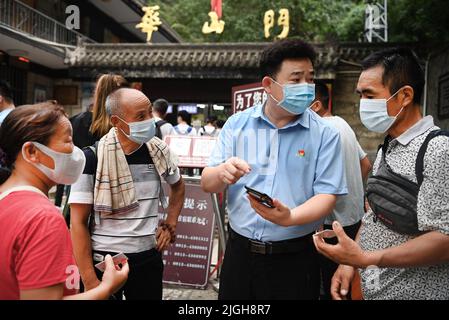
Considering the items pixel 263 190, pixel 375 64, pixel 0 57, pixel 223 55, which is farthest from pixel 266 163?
pixel 0 57

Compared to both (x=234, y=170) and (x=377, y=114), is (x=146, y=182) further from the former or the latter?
(x=377, y=114)

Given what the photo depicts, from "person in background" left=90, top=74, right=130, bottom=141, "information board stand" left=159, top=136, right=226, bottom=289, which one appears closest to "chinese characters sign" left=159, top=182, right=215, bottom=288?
"information board stand" left=159, top=136, right=226, bottom=289

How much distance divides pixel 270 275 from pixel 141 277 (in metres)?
0.75

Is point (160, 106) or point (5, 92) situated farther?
point (160, 106)

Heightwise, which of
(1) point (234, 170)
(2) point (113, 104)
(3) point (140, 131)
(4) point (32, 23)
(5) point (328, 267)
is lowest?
A: (5) point (328, 267)

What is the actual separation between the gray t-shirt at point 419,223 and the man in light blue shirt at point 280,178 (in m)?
0.30

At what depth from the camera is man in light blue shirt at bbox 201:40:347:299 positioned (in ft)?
6.31

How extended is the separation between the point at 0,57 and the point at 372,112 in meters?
10.4

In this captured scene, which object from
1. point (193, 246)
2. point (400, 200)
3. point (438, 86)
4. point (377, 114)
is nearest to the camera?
point (400, 200)

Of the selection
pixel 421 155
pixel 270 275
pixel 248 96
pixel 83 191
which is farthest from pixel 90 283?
pixel 248 96

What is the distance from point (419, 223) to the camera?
1434mm

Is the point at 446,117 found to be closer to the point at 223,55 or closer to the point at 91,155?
the point at 223,55

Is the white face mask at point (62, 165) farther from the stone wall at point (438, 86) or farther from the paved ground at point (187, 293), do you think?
the stone wall at point (438, 86)

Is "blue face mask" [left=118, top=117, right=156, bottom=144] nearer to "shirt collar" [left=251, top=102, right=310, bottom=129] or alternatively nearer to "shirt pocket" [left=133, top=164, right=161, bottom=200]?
"shirt pocket" [left=133, top=164, right=161, bottom=200]
